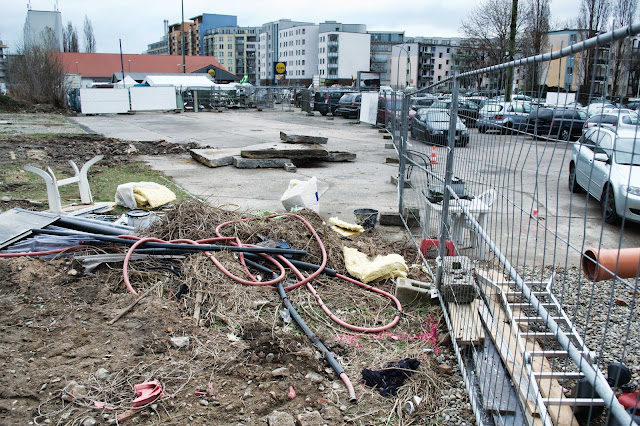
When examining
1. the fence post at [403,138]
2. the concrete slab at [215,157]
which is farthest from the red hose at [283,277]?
the concrete slab at [215,157]

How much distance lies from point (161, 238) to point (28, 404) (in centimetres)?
281

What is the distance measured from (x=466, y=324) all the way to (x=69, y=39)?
108114 millimetres

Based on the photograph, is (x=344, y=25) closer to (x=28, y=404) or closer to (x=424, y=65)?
(x=424, y=65)

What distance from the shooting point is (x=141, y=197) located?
8.00 meters

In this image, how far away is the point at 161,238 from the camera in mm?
5758

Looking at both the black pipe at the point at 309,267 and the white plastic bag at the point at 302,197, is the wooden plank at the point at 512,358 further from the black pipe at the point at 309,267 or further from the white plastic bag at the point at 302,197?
the white plastic bag at the point at 302,197

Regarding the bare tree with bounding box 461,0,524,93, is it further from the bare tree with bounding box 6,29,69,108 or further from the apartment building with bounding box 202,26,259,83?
the apartment building with bounding box 202,26,259,83

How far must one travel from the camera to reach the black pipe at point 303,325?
3688 mm

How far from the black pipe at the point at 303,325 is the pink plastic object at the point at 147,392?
123 centimetres

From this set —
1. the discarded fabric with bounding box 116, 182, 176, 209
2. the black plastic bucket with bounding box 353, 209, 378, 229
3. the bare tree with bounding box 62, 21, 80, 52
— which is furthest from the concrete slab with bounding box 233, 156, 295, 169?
the bare tree with bounding box 62, 21, 80, 52

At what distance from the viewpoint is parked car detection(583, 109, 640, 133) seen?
1924mm

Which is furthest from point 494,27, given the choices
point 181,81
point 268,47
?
point 268,47

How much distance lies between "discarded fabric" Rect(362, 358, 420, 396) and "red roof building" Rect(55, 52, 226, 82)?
8236cm

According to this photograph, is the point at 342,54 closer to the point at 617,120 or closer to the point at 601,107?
the point at 601,107
